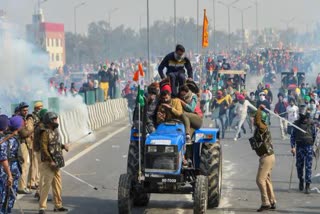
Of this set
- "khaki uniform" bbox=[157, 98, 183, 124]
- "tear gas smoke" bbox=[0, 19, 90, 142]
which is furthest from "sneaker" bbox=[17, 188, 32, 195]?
"tear gas smoke" bbox=[0, 19, 90, 142]

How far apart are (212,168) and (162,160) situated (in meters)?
1.37

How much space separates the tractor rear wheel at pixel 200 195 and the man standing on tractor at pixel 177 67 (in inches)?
131

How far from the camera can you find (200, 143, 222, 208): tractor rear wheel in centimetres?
1692

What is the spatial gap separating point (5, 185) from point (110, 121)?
3028 cm

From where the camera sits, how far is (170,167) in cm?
1588

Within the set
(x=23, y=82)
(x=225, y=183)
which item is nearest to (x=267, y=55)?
(x=23, y=82)

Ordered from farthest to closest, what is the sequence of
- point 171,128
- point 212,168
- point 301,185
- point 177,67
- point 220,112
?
point 220,112 < point 301,185 < point 177,67 < point 212,168 < point 171,128

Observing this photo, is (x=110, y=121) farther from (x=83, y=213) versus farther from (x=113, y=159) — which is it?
(x=83, y=213)

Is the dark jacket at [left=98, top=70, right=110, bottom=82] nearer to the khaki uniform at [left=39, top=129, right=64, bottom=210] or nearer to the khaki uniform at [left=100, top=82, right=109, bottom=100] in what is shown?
the khaki uniform at [left=100, top=82, right=109, bottom=100]

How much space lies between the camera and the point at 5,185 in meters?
14.9

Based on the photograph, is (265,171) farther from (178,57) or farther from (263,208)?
(178,57)

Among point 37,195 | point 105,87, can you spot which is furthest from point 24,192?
point 105,87

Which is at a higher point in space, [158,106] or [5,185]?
[158,106]

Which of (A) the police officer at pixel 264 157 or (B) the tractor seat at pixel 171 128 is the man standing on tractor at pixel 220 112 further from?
(B) the tractor seat at pixel 171 128
